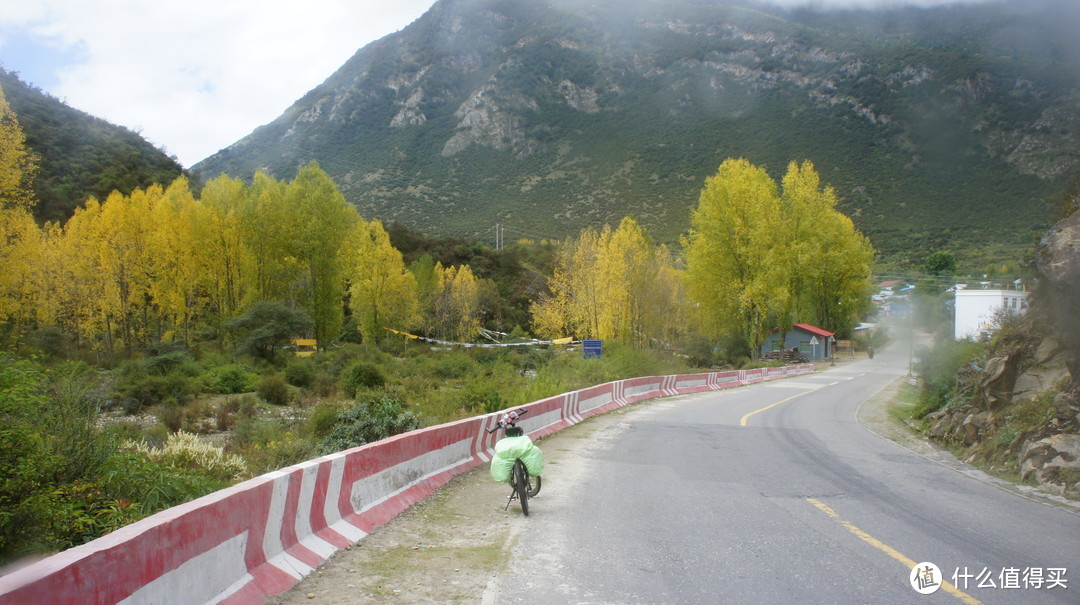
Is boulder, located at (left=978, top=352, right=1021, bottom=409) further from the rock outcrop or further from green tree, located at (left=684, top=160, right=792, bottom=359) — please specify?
green tree, located at (left=684, top=160, right=792, bottom=359)

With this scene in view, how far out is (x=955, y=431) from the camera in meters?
14.0

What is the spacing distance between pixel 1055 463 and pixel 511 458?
7.81m

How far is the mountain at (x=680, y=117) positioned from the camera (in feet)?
209

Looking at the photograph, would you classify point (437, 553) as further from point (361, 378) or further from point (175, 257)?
point (175, 257)

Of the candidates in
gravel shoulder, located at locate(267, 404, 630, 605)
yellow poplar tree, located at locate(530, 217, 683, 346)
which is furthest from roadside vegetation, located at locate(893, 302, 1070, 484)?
yellow poplar tree, located at locate(530, 217, 683, 346)

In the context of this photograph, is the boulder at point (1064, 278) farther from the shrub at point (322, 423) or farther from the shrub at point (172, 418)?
the shrub at point (172, 418)

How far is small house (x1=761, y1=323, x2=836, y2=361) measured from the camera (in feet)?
198

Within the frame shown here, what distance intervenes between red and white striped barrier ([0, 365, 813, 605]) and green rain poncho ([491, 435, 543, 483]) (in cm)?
123

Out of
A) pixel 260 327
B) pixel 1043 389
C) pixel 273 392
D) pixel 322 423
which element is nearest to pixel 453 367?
pixel 260 327

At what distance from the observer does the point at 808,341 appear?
61500 millimetres

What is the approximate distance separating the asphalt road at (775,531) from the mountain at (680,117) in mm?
23170

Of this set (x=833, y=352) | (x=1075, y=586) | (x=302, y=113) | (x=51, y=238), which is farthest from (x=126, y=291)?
(x=302, y=113)

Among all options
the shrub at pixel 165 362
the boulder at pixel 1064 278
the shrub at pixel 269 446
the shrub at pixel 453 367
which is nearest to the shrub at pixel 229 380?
the shrub at pixel 165 362

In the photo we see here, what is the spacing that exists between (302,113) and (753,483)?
5255 inches
